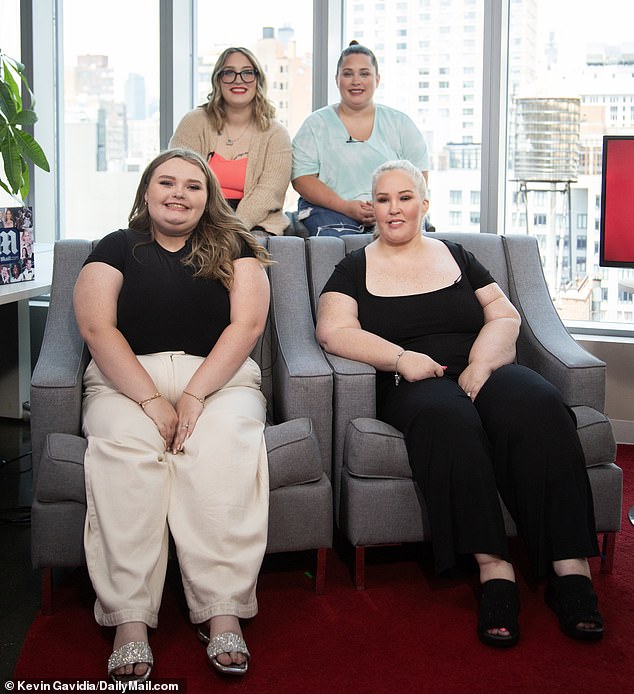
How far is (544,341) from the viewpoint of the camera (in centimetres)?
292

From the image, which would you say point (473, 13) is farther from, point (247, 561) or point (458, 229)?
point (247, 561)

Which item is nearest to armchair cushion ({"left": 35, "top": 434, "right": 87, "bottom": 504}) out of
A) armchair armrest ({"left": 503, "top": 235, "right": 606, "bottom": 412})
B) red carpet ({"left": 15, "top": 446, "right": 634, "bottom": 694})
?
red carpet ({"left": 15, "top": 446, "right": 634, "bottom": 694})

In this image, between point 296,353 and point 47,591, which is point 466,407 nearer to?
→ point 296,353

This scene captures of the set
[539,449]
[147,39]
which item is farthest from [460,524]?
[147,39]

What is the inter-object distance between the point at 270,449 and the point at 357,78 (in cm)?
205

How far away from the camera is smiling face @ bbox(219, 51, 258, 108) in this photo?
368 cm

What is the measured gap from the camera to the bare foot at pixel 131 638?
2008mm

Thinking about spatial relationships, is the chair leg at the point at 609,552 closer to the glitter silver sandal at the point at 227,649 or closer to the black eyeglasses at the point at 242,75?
the glitter silver sandal at the point at 227,649

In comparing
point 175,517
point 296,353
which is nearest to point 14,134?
point 296,353

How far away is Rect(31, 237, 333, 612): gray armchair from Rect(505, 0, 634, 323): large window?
2.02 metres

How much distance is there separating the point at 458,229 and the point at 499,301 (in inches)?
71.2

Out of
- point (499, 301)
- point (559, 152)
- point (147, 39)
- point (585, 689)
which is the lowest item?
point (585, 689)

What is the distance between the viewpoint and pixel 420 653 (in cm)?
218

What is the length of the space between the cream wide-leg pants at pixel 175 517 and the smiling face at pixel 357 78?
2013 mm
